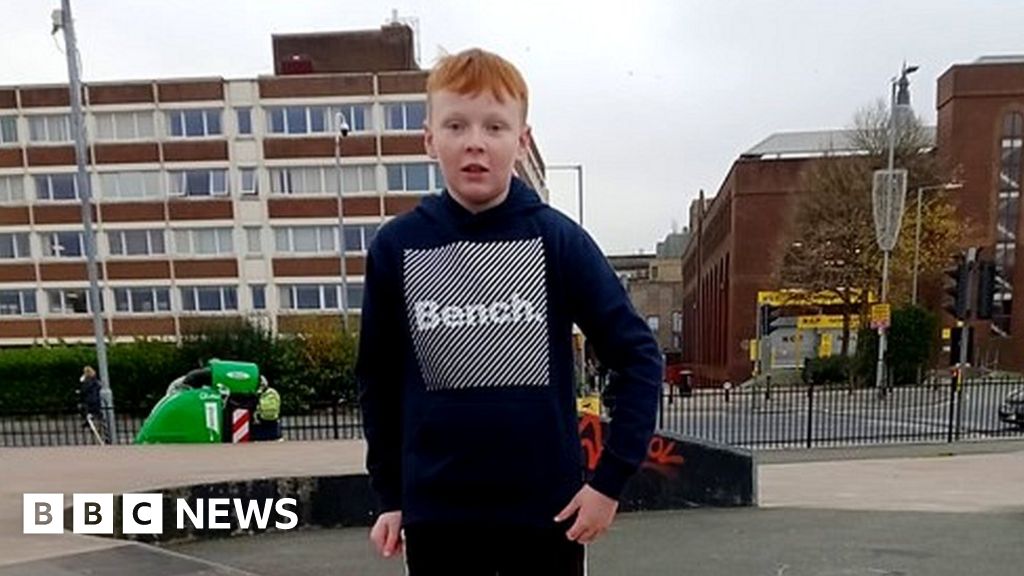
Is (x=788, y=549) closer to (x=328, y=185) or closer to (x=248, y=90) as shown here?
(x=328, y=185)

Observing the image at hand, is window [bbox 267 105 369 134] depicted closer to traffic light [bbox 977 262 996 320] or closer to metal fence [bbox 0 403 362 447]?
metal fence [bbox 0 403 362 447]

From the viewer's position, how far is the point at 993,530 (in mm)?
6102

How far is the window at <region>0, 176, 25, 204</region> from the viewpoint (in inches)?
1633

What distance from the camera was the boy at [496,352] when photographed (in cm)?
182

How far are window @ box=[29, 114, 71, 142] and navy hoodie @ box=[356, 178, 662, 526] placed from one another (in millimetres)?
47360

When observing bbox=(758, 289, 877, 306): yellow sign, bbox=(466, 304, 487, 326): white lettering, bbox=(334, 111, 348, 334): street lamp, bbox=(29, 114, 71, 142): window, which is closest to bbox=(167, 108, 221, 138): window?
bbox=(29, 114, 71, 142): window

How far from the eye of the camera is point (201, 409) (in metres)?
11.5

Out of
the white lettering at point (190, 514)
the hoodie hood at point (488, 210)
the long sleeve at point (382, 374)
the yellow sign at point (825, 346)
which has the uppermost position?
the hoodie hood at point (488, 210)

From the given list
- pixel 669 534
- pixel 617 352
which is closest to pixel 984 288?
pixel 669 534

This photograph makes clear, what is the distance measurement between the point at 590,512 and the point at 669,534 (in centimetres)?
473


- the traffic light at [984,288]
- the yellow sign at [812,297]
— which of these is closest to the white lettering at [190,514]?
the traffic light at [984,288]

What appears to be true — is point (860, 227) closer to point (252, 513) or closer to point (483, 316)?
point (252, 513)

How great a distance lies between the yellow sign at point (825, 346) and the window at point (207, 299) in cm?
3233

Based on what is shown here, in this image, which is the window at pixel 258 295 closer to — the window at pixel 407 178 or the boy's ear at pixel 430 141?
the window at pixel 407 178
